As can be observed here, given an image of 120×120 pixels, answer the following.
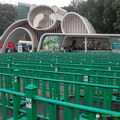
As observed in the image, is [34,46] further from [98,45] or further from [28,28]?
[98,45]

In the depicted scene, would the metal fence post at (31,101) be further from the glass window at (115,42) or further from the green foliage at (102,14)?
the green foliage at (102,14)

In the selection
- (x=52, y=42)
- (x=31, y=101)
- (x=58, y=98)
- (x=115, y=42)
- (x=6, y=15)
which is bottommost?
(x=58, y=98)

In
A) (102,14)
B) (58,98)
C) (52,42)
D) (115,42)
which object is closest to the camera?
(58,98)

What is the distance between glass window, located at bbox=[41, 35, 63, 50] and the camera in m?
26.7

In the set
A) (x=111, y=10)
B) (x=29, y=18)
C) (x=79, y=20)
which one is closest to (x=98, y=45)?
(x=79, y=20)

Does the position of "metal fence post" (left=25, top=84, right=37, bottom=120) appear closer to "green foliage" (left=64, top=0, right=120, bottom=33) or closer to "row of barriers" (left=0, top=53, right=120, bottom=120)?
"row of barriers" (left=0, top=53, right=120, bottom=120)

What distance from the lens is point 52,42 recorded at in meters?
26.8

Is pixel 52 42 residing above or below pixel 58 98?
above

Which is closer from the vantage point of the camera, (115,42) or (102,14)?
(115,42)

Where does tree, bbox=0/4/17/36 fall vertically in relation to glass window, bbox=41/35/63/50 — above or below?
above

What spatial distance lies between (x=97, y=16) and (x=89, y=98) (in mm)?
37451

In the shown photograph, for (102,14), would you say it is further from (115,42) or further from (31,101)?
(31,101)

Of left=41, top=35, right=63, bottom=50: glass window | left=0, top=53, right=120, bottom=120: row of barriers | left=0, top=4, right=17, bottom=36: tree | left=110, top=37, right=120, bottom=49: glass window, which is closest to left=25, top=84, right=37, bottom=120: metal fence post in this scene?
left=0, top=53, right=120, bottom=120: row of barriers

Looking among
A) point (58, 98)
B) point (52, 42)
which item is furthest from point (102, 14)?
point (58, 98)
